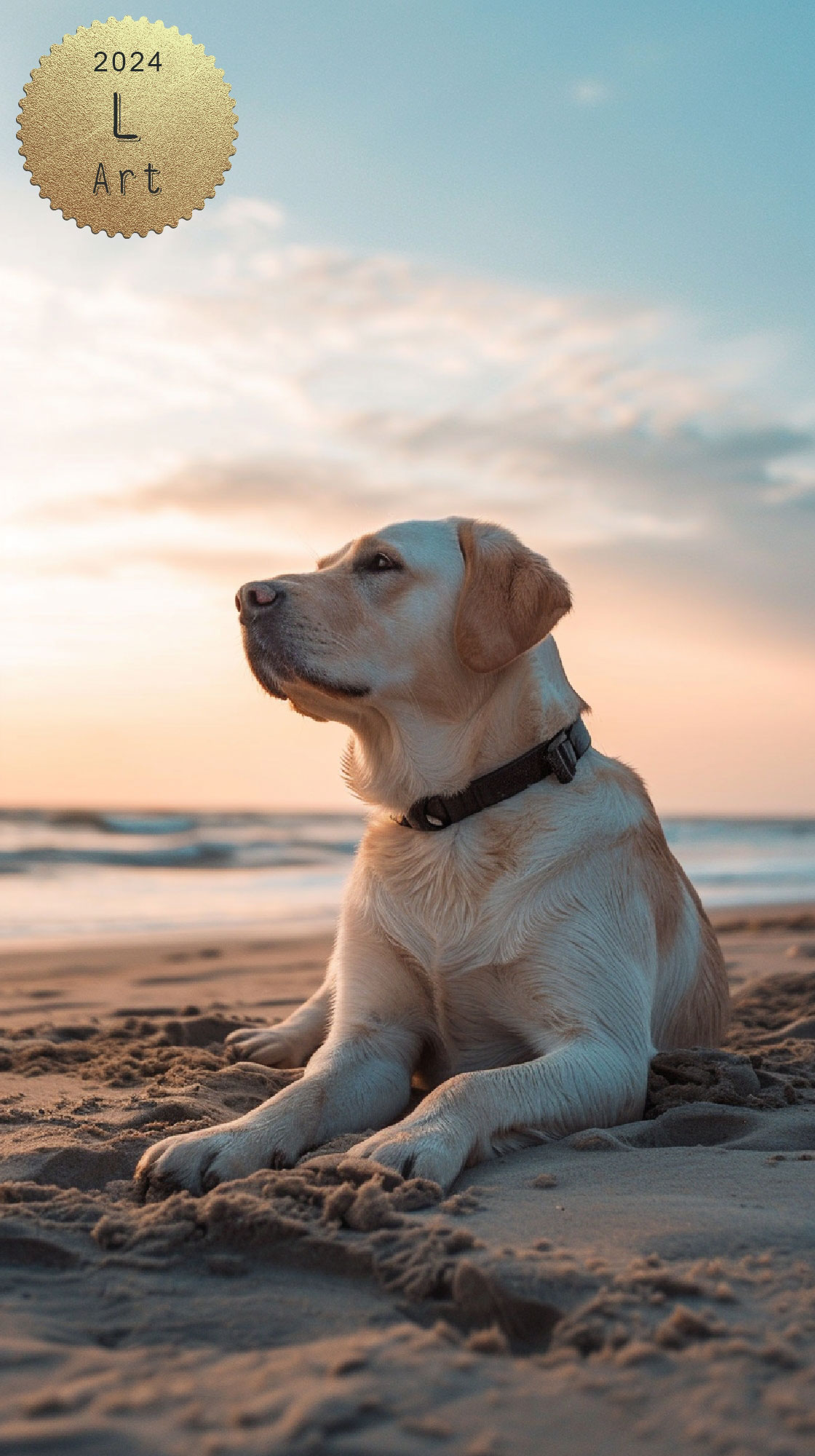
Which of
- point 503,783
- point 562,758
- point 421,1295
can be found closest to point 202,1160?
point 421,1295

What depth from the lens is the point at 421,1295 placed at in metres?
1.90

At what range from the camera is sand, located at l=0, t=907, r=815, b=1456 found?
1.47m

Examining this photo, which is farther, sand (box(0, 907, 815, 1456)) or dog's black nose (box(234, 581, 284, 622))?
dog's black nose (box(234, 581, 284, 622))

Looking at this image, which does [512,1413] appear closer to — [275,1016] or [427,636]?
[427,636]

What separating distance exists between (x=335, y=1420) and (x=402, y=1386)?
134 mm

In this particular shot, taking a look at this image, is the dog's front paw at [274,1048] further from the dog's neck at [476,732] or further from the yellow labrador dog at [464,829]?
the dog's neck at [476,732]

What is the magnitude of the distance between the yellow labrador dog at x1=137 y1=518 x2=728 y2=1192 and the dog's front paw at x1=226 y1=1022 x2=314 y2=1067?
776 mm

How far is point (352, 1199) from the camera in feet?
7.41

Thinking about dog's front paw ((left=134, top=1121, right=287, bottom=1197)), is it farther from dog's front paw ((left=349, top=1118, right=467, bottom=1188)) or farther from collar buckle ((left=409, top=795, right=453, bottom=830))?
collar buckle ((left=409, top=795, right=453, bottom=830))

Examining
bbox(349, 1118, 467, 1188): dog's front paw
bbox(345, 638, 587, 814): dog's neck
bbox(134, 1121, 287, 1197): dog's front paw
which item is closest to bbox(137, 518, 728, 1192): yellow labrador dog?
bbox(345, 638, 587, 814): dog's neck

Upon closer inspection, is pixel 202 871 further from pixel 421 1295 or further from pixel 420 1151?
pixel 421 1295

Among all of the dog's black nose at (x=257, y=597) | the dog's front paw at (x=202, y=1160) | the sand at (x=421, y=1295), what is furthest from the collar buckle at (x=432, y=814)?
the dog's front paw at (x=202, y=1160)

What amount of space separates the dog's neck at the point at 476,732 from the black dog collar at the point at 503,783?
0.09 feet

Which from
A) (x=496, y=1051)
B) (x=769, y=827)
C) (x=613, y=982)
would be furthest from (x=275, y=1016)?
(x=769, y=827)
